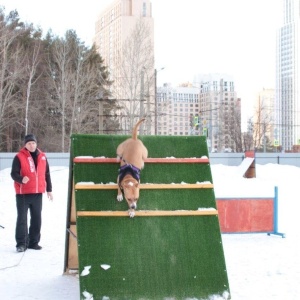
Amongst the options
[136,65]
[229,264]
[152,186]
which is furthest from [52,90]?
[152,186]

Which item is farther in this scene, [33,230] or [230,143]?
[230,143]

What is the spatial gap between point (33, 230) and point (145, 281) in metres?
3.39

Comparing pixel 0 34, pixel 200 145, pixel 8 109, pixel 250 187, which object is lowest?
pixel 250 187

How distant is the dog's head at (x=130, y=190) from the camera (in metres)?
5.39

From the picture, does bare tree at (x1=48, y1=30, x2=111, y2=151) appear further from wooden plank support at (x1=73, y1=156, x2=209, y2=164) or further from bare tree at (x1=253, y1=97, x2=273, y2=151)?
wooden plank support at (x1=73, y1=156, x2=209, y2=164)

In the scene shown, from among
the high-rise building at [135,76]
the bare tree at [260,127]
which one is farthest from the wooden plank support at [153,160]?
the bare tree at [260,127]

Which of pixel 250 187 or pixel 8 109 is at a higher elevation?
pixel 8 109

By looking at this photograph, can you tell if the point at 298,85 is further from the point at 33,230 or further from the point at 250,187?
the point at 33,230

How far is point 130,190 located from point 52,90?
3713 cm

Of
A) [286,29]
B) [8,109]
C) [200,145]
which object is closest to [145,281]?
[200,145]

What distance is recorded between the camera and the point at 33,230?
26.4 ft

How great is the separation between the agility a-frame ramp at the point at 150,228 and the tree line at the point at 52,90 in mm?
31673

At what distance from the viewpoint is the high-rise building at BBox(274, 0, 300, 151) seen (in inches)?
3024

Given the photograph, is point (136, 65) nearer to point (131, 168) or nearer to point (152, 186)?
point (152, 186)
